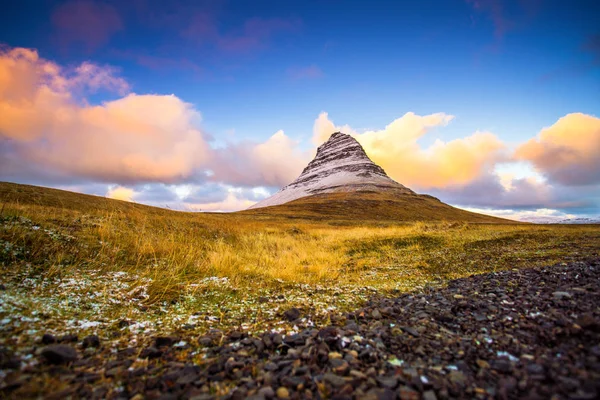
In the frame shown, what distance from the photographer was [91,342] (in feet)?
10.4

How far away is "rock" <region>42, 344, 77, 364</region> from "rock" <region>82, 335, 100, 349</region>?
1.07ft

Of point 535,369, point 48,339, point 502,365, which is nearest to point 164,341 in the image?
point 48,339

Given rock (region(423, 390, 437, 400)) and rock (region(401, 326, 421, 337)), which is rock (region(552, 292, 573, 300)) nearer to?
rock (region(401, 326, 421, 337))

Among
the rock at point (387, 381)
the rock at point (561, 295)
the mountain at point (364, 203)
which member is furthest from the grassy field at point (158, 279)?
the mountain at point (364, 203)

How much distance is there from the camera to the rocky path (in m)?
2.31

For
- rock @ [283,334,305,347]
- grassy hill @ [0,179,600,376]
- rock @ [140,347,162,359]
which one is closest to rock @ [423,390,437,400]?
rock @ [283,334,305,347]

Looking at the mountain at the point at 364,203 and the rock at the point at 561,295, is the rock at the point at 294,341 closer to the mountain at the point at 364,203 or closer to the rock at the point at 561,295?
the rock at the point at 561,295

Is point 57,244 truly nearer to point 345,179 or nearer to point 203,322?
point 203,322

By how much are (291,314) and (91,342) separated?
8.84 feet

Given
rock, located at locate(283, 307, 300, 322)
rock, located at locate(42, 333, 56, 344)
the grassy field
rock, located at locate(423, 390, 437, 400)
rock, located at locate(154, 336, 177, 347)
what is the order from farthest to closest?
rock, located at locate(283, 307, 300, 322) → the grassy field → rock, located at locate(154, 336, 177, 347) → rock, located at locate(42, 333, 56, 344) → rock, located at locate(423, 390, 437, 400)

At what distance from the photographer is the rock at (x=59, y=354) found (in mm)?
2633

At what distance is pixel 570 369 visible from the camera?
7.66ft

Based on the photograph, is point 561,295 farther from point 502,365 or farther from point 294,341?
point 294,341

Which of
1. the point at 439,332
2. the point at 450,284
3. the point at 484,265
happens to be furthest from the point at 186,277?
the point at 484,265
